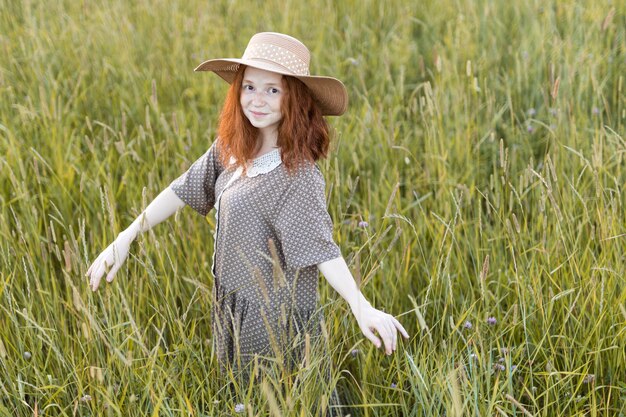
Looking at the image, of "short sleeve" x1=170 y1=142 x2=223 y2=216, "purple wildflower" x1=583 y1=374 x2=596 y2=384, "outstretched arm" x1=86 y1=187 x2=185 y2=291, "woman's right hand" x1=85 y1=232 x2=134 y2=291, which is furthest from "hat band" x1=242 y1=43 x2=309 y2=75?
"purple wildflower" x1=583 y1=374 x2=596 y2=384

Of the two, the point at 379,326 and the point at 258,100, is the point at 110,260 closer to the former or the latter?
the point at 258,100

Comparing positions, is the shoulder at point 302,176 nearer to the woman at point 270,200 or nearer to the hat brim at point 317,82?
the woman at point 270,200

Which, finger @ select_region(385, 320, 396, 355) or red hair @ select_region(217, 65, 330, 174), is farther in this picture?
red hair @ select_region(217, 65, 330, 174)

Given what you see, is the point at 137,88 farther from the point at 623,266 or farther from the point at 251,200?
the point at 623,266

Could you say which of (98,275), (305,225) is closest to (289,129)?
(305,225)

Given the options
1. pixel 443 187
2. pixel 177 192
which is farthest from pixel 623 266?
pixel 177 192

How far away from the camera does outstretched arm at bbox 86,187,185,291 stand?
1.84 metres

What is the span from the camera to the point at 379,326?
5.45 feet

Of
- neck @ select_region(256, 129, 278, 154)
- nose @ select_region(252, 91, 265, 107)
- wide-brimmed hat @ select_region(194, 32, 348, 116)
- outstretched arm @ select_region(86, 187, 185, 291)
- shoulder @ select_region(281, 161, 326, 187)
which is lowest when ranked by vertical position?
outstretched arm @ select_region(86, 187, 185, 291)

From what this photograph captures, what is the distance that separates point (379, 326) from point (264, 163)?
0.50m

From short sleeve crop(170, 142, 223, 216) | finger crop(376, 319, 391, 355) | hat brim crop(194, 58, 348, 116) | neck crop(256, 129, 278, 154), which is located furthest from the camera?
short sleeve crop(170, 142, 223, 216)

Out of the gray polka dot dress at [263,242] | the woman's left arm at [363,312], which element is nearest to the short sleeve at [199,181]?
the gray polka dot dress at [263,242]

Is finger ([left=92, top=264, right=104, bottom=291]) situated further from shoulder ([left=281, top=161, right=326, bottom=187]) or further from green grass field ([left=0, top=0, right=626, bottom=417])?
shoulder ([left=281, top=161, right=326, bottom=187])

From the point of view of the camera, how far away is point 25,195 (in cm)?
230
